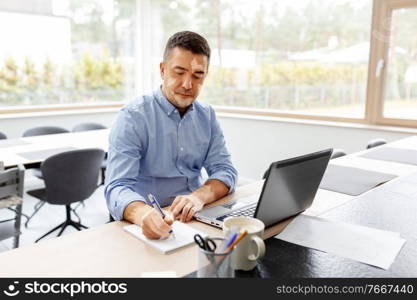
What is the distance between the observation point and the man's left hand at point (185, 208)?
1410mm

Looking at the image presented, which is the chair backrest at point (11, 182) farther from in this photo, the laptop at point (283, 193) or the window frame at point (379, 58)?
the window frame at point (379, 58)

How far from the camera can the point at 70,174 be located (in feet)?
9.44

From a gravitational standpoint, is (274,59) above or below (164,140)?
above

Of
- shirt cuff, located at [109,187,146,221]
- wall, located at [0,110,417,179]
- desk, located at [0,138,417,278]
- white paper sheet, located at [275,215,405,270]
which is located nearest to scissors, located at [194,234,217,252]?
desk, located at [0,138,417,278]

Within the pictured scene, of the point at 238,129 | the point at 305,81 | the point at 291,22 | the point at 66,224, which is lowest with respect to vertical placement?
the point at 66,224

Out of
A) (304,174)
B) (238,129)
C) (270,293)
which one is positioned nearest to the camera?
(270,293)

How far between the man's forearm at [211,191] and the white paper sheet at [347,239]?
365 mm

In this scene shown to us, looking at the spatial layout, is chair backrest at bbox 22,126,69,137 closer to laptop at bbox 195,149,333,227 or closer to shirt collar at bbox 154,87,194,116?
shirt collar at bbox 154,87,194,116

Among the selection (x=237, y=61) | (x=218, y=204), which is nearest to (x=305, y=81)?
(x=237, y=61)

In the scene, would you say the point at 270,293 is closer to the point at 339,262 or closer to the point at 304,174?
the point at 339,262

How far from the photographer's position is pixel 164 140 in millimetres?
1742

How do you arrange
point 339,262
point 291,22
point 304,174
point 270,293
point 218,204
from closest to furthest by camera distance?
1. point 270,293
2. point 339,262
3. point 304,174
4. point 218,204
5. point 291,22

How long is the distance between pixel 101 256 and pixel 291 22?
4024mm

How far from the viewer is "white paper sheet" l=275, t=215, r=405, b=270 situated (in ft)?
3.70
